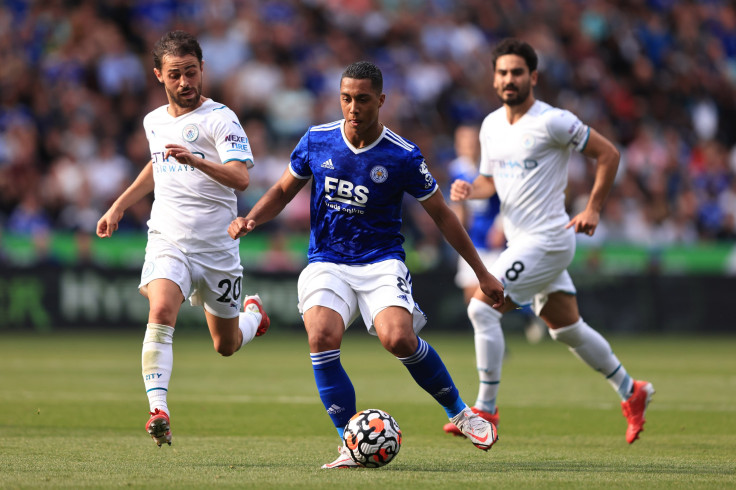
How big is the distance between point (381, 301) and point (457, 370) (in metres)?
6.15

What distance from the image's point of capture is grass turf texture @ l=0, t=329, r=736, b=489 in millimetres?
5691

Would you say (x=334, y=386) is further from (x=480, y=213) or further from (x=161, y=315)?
(x=480, y=213)

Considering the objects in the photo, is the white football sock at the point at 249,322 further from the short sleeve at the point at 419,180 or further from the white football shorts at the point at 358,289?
the short sleeve at the point at 419,180

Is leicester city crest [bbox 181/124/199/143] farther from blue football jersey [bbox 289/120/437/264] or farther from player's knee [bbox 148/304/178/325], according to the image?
player's knee [bbox 148/304/178/325]

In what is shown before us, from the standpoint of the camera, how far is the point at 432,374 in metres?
6.31

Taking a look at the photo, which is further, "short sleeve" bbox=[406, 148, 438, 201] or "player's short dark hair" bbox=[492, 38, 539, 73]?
"player's short dark hair" bbox=[492, 38, 539, 73]

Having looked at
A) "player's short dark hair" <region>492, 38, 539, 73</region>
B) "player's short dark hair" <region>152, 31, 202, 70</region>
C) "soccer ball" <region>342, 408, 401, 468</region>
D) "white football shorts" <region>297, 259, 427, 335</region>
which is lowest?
"soccer ball" <region>342, 408, 401, 468</region>

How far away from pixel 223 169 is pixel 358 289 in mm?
1084

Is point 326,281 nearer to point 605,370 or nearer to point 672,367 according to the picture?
point 605,370

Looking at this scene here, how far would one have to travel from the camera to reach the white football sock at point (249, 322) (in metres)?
7.75

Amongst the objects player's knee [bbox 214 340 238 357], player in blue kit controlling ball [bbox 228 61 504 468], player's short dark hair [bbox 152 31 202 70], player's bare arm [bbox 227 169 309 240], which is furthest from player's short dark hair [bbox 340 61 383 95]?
player's knee [bbox 214 340 238 357]

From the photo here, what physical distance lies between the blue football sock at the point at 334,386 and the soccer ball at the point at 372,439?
23cm

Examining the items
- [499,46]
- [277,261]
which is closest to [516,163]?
[499,46]

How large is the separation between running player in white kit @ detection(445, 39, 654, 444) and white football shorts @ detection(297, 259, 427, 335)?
65.7 inches
